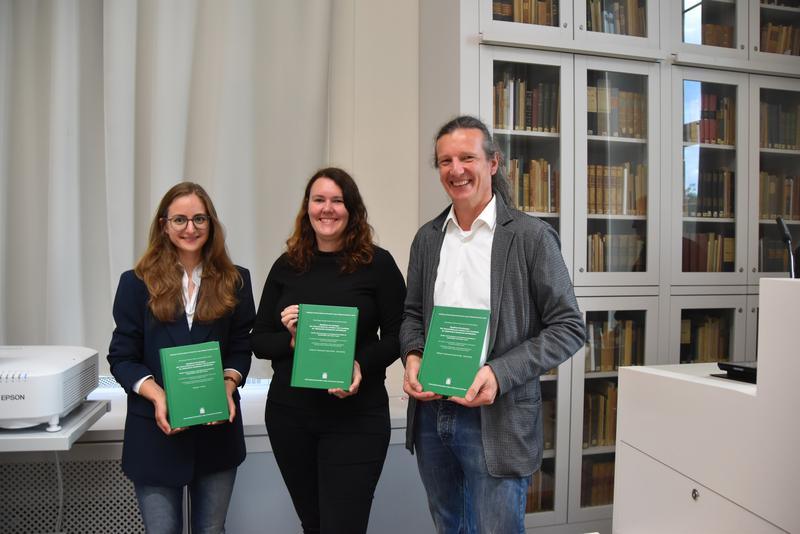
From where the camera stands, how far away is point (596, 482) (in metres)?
2.51

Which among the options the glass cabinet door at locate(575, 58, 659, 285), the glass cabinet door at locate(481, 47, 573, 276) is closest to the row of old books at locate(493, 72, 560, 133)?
the glass cabinet door at locate(481, 47, 573, 276)

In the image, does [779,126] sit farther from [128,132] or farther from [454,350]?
[128,132]

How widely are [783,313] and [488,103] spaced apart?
4.97ft

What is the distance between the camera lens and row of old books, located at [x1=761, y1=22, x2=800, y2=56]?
8.75 feet

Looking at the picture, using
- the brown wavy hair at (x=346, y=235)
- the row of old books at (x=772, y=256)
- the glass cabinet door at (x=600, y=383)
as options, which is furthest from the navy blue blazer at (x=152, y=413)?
the row of old books at (x=772, y=256)

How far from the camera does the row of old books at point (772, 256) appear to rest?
267 cm

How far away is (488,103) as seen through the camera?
2.32m

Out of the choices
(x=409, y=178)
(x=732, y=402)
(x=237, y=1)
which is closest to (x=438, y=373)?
(x=732, y=402)

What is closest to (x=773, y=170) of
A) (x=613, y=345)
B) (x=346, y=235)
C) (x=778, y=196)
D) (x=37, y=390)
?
(x=778, y=196)

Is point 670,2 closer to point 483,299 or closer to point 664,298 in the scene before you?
point 664,298

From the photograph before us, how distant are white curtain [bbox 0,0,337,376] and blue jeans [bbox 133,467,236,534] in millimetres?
1159

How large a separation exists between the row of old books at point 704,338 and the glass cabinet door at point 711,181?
0.19 metres

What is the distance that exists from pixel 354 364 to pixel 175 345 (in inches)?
18.7

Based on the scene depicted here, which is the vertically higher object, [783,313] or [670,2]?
[670,2]
